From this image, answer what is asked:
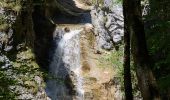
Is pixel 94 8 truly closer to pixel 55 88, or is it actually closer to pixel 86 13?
pixel 86 13

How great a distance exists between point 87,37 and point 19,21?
5.40 m

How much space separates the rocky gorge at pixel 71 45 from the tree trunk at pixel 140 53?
43.2 ft

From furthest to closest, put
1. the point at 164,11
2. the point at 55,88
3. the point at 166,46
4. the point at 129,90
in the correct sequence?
the point at 55,88 < the point at 164,11 < the point at 166,46 < the point at 129,90

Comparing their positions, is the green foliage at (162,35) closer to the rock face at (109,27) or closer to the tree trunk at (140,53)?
the tree trunk at (140,53)

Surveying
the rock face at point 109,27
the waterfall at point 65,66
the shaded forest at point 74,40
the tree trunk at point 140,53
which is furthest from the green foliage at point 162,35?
the rock face at point 109,27

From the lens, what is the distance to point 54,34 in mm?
24500

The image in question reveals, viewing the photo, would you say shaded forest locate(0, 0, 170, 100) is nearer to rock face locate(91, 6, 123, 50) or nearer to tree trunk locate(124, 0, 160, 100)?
rock face locate(91, 6, 123, 50)

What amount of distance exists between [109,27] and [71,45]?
3.06m

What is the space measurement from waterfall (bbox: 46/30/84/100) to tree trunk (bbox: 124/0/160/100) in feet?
49.8

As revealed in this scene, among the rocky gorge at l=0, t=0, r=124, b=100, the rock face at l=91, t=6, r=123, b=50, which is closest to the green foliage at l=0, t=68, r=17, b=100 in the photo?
the rocky gorge at l=0, t=0, r=124, b=100

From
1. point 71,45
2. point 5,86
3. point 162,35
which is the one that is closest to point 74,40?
point 71,45

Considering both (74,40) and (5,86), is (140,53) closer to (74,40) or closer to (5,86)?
(5,86)

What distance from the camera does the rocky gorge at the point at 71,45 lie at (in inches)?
819

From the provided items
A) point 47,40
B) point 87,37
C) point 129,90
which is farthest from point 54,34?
point 129,90
